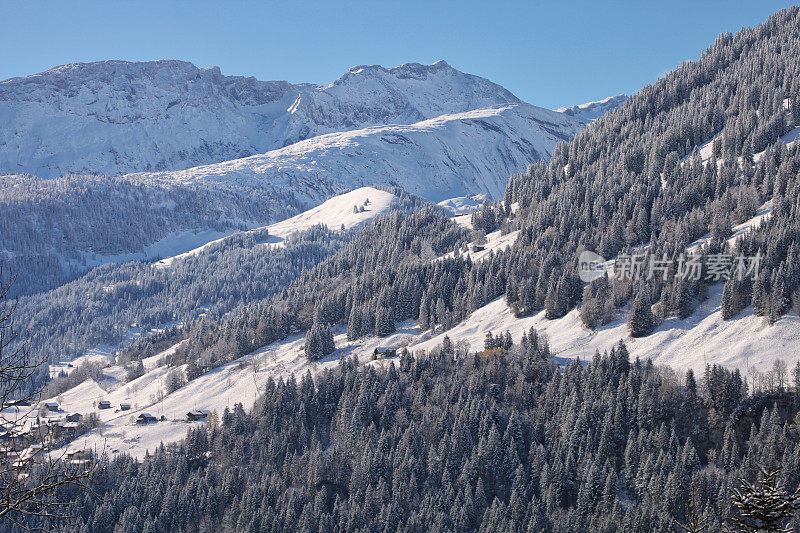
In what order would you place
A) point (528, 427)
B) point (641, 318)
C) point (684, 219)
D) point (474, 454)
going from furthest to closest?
1. point (684, 219)
2. point (641, 318)
3. point (528, 427)
4. point (474, 454)

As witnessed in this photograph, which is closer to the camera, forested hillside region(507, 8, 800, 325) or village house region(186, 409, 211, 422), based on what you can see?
forested hillside region(507, 8, 800, 325)

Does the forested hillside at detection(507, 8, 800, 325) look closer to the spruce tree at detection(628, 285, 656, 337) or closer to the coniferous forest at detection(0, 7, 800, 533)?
the coniferous forest at detection(0, 7, 800, 533)

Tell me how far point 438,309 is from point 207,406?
207 ft

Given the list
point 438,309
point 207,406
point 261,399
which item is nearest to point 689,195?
point 438,309

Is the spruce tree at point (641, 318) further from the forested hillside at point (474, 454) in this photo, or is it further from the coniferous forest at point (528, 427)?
the forested hillside at point (474, 454)

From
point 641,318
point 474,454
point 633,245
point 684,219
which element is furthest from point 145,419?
point 684,219

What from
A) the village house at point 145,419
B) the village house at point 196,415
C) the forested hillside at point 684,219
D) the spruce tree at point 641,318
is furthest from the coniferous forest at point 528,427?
the village house at point 145,419

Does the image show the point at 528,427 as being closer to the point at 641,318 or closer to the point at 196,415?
the point at 641,318

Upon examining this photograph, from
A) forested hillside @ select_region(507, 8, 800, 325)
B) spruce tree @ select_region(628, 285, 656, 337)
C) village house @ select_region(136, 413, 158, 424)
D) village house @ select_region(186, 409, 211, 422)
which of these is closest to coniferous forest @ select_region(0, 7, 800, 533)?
spruce tree @ select_region(628, 285, 656, 337)

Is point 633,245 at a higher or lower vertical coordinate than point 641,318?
higher

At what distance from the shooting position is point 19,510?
18500 millimetres

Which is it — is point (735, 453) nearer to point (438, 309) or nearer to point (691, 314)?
point (691, 314)

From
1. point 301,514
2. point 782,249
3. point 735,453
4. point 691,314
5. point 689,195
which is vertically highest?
point 689,195

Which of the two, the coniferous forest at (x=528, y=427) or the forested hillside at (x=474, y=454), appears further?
the coniferous forest at (x=528, y=427)
